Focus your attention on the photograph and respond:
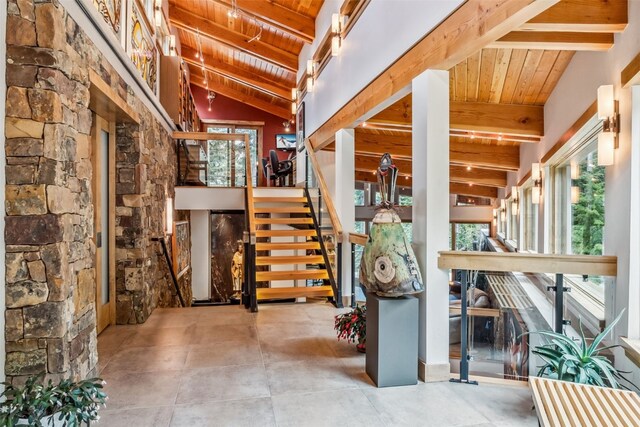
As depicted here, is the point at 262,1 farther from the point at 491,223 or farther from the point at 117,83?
the point at 491,223

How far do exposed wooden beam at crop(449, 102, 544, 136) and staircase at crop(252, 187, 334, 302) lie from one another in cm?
281

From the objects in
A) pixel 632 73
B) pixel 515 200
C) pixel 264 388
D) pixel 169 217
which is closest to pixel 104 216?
pixel 169 217

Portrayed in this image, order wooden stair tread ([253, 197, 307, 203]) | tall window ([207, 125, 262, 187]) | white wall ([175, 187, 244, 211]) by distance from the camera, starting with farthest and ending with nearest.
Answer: tall window ([207, 125, 262, 187]) → wooden stair tread ([253, 197, 307, 203]) → white wall ([175, 187, 244, 211])

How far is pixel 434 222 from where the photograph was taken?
3209mm

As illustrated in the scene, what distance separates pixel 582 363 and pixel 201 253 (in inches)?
345

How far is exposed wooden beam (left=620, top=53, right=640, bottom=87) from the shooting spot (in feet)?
7.75

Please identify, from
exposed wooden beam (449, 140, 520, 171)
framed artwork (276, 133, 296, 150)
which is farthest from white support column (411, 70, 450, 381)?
framed artwork (276, 133, 296, 150)

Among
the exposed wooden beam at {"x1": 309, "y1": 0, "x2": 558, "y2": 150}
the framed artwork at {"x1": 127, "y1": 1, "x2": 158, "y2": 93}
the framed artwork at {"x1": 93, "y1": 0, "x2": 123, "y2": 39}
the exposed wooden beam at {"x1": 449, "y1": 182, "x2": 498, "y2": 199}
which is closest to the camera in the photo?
the exposed wooden beam at {"x1": 309, "y1": 0, "x2": 558, "y2": 150}

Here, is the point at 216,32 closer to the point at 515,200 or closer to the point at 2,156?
the point at 515,200

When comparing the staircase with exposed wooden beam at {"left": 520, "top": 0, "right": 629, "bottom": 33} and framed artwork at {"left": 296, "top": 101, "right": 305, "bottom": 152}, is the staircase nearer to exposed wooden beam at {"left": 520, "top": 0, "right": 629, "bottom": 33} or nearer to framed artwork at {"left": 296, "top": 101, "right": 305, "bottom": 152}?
framed artwork at {"left": 296, "top": 101, "right": 305, "bottom": 152}

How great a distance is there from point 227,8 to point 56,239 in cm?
661

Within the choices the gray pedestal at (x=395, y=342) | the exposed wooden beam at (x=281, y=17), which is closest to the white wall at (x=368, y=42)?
the exposed wooden beam at (x=281, y=17)

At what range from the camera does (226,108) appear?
13.6 meters

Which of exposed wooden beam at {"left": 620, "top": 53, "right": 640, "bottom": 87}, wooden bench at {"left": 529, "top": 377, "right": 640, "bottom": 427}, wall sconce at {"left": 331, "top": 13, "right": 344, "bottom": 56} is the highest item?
wall sconce at {"left": 331, "top": 13, "right": 344, "bottom": 56}
